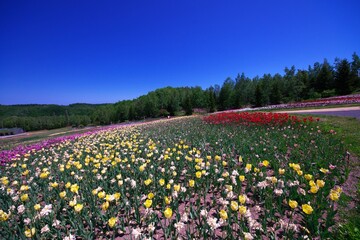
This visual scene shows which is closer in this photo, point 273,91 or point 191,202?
point 191,202

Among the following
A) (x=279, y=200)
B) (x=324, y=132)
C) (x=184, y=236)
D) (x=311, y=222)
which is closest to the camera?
(x=311, y=222)

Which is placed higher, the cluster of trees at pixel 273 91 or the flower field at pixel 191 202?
the cluster of trees at pixel 273 91

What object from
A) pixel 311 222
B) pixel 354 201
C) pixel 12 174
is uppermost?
pixel 12 174

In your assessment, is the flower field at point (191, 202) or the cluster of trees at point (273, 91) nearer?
the flower field at point (191, 202)

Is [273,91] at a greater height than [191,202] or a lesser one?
greater

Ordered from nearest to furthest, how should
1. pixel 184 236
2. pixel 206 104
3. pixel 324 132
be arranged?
pixel 184 236, pixel 324 132, pixel 206 104

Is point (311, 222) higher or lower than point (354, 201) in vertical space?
higher

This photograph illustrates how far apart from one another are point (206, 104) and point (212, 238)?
5005 centimetres

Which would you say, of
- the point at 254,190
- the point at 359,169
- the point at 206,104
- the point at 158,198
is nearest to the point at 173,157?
the point at 158,198

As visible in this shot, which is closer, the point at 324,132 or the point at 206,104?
the point at 324,132

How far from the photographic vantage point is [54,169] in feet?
19.9

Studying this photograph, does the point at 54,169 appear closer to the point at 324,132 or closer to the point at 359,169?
the point at 359,169

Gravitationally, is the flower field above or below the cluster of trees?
below

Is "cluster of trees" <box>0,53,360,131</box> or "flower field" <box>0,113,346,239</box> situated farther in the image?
"cluster of trees" <box>0,53,360,131</box>
